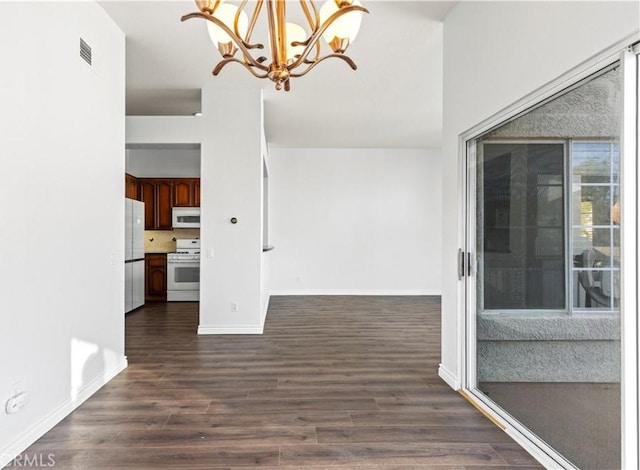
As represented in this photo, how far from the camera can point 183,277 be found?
636 centimetres

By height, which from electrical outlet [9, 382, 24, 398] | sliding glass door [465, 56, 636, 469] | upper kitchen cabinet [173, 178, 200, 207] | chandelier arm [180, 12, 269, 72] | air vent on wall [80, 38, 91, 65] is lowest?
electrical outlet [9, 382, 24, 398]

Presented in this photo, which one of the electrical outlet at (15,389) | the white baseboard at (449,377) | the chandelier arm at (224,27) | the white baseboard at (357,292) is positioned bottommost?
the white baseboard at (357,292)

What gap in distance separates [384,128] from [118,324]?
4.83 metres

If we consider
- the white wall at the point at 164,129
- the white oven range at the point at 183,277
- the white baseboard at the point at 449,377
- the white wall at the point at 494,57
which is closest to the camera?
the white wall at the point at 494,57

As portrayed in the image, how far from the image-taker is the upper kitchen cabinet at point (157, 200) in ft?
21.8

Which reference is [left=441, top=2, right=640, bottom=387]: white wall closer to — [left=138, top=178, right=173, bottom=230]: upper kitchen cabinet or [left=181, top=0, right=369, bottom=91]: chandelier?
[left=181, top=0, right=369, bottom=91]: chandelier

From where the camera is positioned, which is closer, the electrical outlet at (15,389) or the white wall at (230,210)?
the electrical outlet at (15,389)

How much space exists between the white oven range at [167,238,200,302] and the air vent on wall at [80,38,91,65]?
4093 millimetres

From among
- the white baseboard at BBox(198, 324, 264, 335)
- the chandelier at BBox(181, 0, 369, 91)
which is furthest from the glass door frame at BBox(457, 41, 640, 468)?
the white baseboard at BBox(198, 324, 264, 335)

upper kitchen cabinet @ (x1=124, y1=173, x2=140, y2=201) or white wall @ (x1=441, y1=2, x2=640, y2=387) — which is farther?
upper kitchen cabinet @ (x1=124, y1=173, x2=140, y2=201)

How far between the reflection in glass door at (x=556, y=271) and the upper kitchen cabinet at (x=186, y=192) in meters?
5.34

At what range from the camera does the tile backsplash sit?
22.8ft

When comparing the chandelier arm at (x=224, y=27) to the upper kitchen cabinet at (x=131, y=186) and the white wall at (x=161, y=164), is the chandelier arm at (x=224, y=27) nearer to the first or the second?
the upper kitchen cabinet at (x=131, y=186)

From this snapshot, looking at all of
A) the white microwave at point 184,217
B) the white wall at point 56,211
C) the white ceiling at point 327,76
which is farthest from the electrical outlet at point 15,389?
the white microwave at point 184,217
